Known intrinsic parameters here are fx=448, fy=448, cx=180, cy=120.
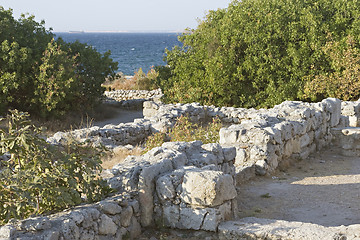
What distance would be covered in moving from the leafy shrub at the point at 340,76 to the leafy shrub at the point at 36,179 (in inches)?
557

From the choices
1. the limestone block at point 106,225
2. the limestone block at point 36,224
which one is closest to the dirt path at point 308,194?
the limestone block at point 106,225

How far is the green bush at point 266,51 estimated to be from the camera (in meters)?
18.7

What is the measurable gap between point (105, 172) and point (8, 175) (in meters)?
1.73

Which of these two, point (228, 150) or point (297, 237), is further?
point (228, 150)

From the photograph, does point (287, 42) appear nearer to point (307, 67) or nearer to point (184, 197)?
point (307, 67)

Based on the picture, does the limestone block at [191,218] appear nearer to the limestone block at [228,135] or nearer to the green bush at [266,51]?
the limestone block at [228,135]

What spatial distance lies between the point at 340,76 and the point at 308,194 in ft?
36.5

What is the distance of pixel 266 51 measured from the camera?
19.1 m

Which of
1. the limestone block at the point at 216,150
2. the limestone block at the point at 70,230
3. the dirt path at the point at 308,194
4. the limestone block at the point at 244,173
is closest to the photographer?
the limestone block at the point at 70,230

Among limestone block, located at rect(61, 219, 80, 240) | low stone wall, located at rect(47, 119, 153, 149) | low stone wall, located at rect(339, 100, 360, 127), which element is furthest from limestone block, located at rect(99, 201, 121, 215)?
low stone wall, located at rect(339, 100, 360, 127)

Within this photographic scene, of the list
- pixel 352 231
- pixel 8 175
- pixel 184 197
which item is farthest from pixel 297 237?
pixel 8 175

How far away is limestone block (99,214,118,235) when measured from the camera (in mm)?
5102

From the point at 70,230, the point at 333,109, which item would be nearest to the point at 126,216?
the point at 70,230

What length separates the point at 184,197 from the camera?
5773 mm
